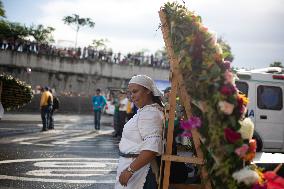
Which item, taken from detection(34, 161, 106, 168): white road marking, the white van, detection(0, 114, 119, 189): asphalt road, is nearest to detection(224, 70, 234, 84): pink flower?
detection(0, 114, 119, 189): asphalt road

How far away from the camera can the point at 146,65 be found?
42.8 metres

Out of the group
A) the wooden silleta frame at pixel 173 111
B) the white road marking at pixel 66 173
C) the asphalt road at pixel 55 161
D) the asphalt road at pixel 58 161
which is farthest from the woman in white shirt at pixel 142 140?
the white road marking at pixel 66 173

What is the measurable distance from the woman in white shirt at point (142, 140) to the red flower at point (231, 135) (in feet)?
2.47

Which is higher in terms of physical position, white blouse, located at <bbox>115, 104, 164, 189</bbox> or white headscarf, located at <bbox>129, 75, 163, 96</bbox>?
white headscarf, located at <bbox>129, 75, 163, 96</bbox>

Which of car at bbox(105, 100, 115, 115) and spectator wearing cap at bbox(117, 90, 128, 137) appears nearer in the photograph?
spectator wearing cap at bbox(117, 90, 128, 137)

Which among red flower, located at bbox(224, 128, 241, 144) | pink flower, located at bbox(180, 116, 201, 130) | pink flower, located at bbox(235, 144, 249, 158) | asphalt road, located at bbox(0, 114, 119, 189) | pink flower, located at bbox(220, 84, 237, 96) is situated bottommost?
asphalt road, located at bbox(0, 114, 119, 189)

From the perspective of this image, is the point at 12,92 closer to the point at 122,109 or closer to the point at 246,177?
the point at 122,109

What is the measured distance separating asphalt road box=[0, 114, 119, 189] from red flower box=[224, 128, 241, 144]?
4.51 metres

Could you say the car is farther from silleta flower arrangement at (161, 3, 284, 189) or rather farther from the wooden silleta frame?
silleta flower arrangement at (161, 3, 284, 189)

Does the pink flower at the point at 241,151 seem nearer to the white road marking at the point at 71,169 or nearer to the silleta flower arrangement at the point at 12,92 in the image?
the white road marking at the point at 71,169

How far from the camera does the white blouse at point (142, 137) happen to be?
150 inches

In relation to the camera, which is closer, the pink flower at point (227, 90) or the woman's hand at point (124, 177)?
the pink flower at point (227, 90)

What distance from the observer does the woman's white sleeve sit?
375cm

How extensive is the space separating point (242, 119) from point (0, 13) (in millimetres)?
16032
